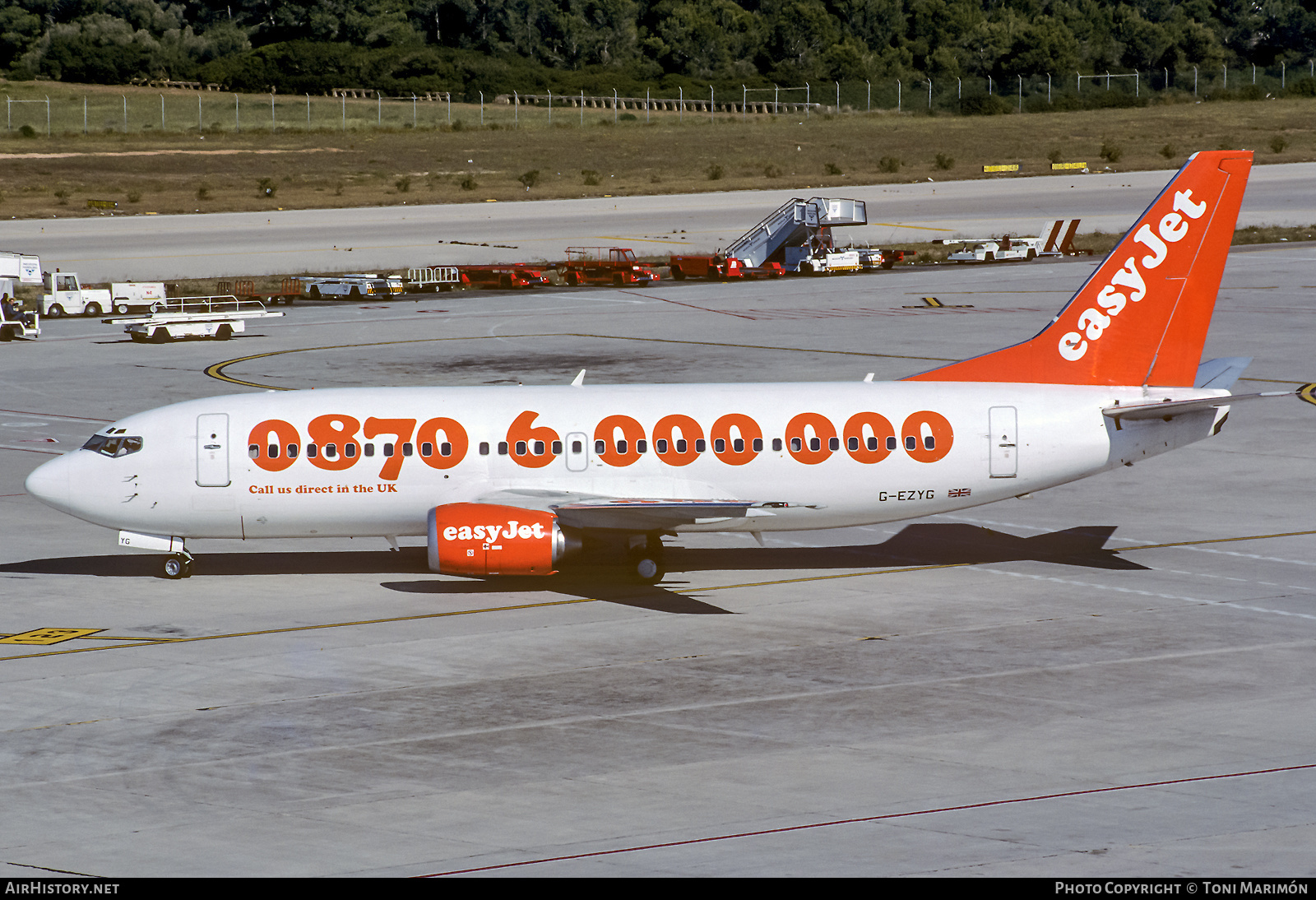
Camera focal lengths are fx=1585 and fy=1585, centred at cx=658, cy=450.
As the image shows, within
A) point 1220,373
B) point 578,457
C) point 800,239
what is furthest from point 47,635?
point 800,239

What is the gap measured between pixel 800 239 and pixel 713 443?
243 feet

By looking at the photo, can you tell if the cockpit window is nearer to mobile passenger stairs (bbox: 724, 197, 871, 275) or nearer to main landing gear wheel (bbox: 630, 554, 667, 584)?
main landing gear wheel (bbox: 630, 554, 667, 584)

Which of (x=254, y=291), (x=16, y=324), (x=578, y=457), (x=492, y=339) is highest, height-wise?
(x=254, y=291)

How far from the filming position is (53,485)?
1435 inches

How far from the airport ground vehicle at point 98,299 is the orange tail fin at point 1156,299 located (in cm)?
6527

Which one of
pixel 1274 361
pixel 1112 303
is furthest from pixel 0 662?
pixel 1274 361

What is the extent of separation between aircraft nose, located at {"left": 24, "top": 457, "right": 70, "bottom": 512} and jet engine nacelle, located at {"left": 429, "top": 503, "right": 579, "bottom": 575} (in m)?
9.03

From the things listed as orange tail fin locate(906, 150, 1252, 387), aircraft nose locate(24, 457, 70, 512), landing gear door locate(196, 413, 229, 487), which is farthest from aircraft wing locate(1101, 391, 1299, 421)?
aircraft nose locate(24, 457, 70, 512)

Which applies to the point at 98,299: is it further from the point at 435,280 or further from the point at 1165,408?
the point at 1165,408

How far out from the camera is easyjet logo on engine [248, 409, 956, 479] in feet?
118

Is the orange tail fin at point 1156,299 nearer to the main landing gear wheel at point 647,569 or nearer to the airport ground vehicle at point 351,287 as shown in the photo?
the main landing gear wheel at point 647,569

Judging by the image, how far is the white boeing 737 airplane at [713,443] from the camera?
118ft

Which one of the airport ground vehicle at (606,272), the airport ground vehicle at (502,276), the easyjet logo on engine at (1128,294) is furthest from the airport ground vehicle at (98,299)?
the easyjet logo on engine at (1128,294)
